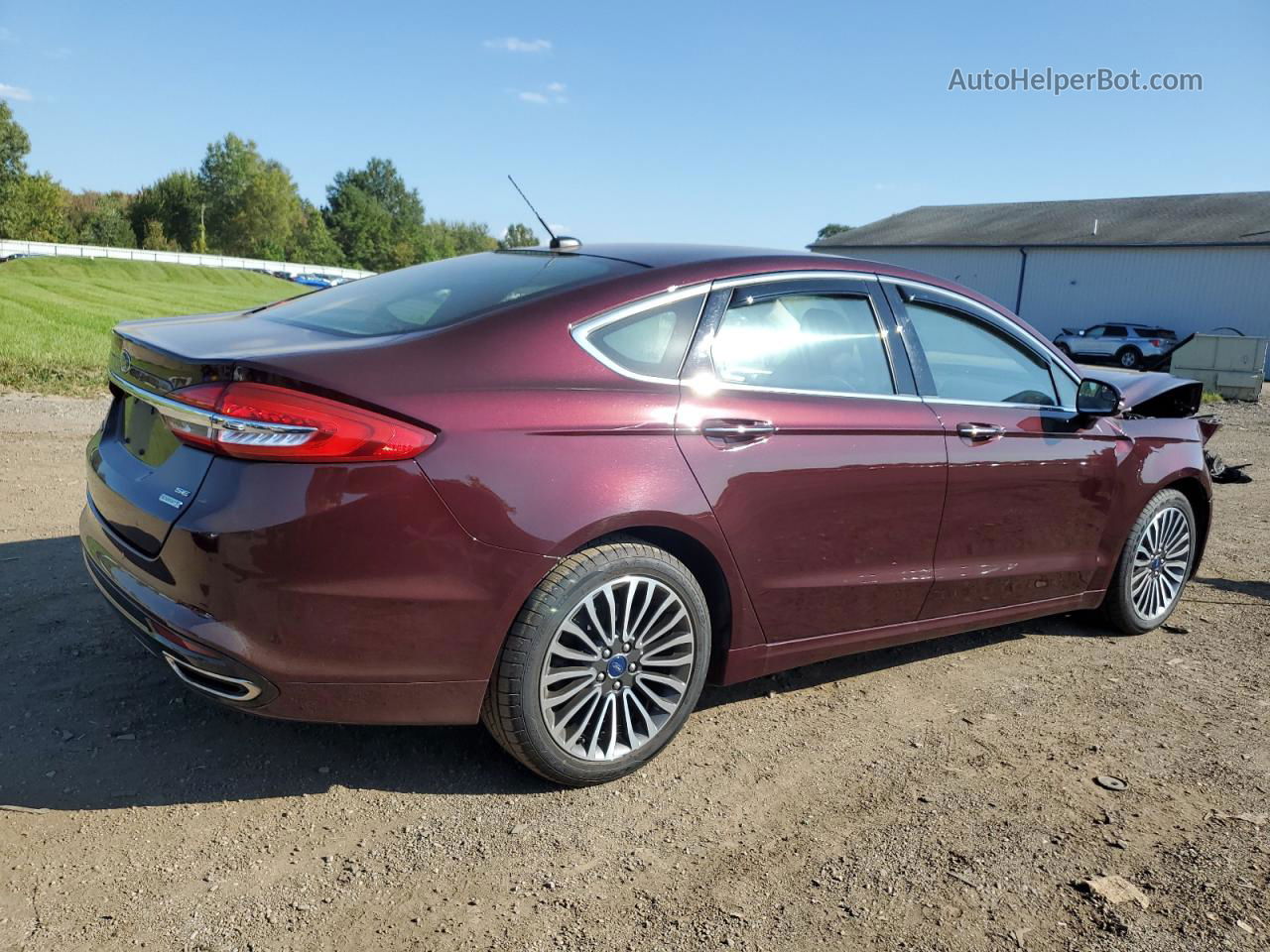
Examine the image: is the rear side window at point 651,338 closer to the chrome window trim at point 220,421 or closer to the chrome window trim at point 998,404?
the chrome window trim at point 220,421

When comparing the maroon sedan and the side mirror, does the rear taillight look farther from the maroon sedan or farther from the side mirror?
the side mirror

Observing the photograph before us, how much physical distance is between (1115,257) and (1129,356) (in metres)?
9.93

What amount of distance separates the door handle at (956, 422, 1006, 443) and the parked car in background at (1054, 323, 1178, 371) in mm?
30408

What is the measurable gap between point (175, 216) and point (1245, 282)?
86.0 metres

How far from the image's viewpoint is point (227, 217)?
97875mm

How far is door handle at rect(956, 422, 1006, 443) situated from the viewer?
13.1 feet

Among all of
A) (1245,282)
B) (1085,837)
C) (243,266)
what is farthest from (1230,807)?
(243,266)

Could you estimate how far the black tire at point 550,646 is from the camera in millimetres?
2982

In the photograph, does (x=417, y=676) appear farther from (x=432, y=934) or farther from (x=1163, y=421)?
(x=1163, y=421)

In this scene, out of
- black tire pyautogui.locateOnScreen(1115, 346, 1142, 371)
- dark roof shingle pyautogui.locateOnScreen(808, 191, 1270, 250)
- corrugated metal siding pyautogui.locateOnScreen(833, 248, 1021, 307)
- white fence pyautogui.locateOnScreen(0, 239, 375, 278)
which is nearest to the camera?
black tire pyautogui.locateOnScreen(1115, 346, 1142, 371)

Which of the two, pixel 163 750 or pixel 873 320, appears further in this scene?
A: pixel 873 320

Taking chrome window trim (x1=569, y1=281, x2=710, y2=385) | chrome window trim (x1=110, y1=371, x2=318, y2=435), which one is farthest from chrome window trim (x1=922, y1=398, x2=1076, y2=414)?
chrome window trim (x1=110, y1=371, x2=318, y2=435)

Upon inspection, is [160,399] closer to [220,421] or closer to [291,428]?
[220,421]

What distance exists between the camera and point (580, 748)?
3.21 m
